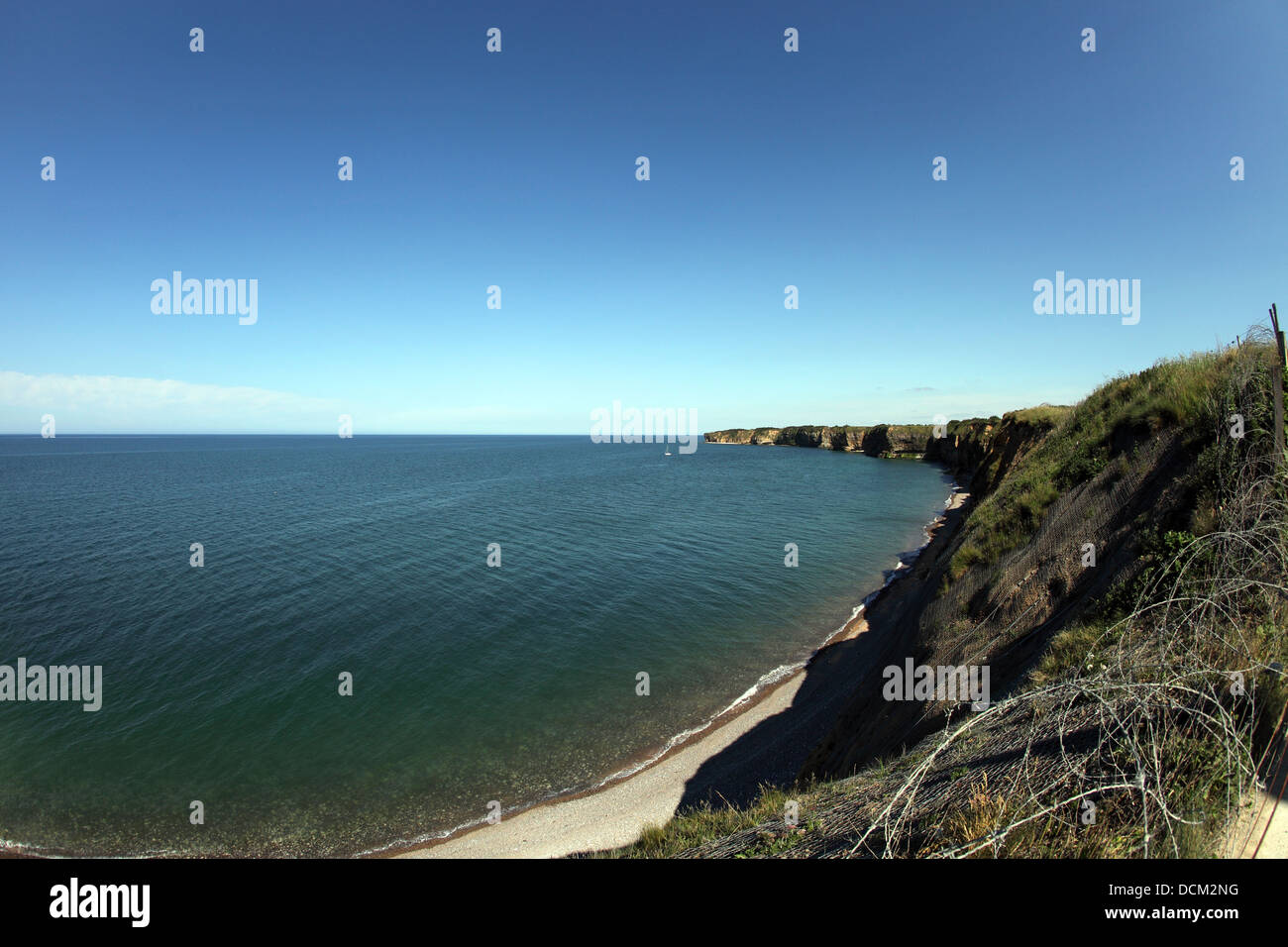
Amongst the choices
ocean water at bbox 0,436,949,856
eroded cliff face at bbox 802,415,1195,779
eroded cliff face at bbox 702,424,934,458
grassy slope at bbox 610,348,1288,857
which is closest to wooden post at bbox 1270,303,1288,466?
grassy slope at bbox 610,348,1288,857

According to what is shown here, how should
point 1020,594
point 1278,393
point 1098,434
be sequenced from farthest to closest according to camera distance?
point 1098,434 < point 1020,594 < point 1278,393

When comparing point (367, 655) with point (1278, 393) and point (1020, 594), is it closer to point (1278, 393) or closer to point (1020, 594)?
point (1020, 594)

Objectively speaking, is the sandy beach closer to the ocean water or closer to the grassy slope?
the ocean water

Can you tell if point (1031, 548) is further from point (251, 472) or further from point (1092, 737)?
point (251, 472)

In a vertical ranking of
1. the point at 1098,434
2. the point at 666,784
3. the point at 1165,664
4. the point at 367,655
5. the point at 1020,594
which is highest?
the point at 1098,434

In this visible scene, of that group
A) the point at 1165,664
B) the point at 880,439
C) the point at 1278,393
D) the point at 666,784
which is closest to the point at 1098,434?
the point at 1278,393
